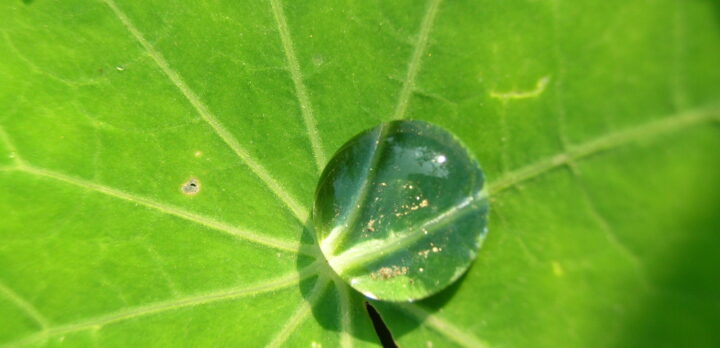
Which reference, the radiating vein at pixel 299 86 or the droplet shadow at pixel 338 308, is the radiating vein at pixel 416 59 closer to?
the radiating vein at pixel 299 86

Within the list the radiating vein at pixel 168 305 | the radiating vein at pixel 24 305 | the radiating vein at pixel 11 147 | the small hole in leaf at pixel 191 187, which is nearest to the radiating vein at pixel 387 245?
the radiating vein at pixel 168 305

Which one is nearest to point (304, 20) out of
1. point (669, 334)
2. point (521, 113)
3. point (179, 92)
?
point (179, 92)

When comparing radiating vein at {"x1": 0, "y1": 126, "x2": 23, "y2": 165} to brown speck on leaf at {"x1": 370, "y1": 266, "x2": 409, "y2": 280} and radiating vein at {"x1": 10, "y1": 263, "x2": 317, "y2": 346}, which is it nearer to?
radiating vein at {"x1": 10, "y1": 263, "x2": 317, "y2": 346}

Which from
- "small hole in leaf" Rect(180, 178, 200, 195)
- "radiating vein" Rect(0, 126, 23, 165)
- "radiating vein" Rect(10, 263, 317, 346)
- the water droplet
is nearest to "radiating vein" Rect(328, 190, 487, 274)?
the water droplet

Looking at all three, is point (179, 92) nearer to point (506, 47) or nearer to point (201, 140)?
point (201, 140)

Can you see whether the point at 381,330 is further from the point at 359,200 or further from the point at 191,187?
the point at 191,187

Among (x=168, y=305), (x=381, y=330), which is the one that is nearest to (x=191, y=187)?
(x=168, y=305)
